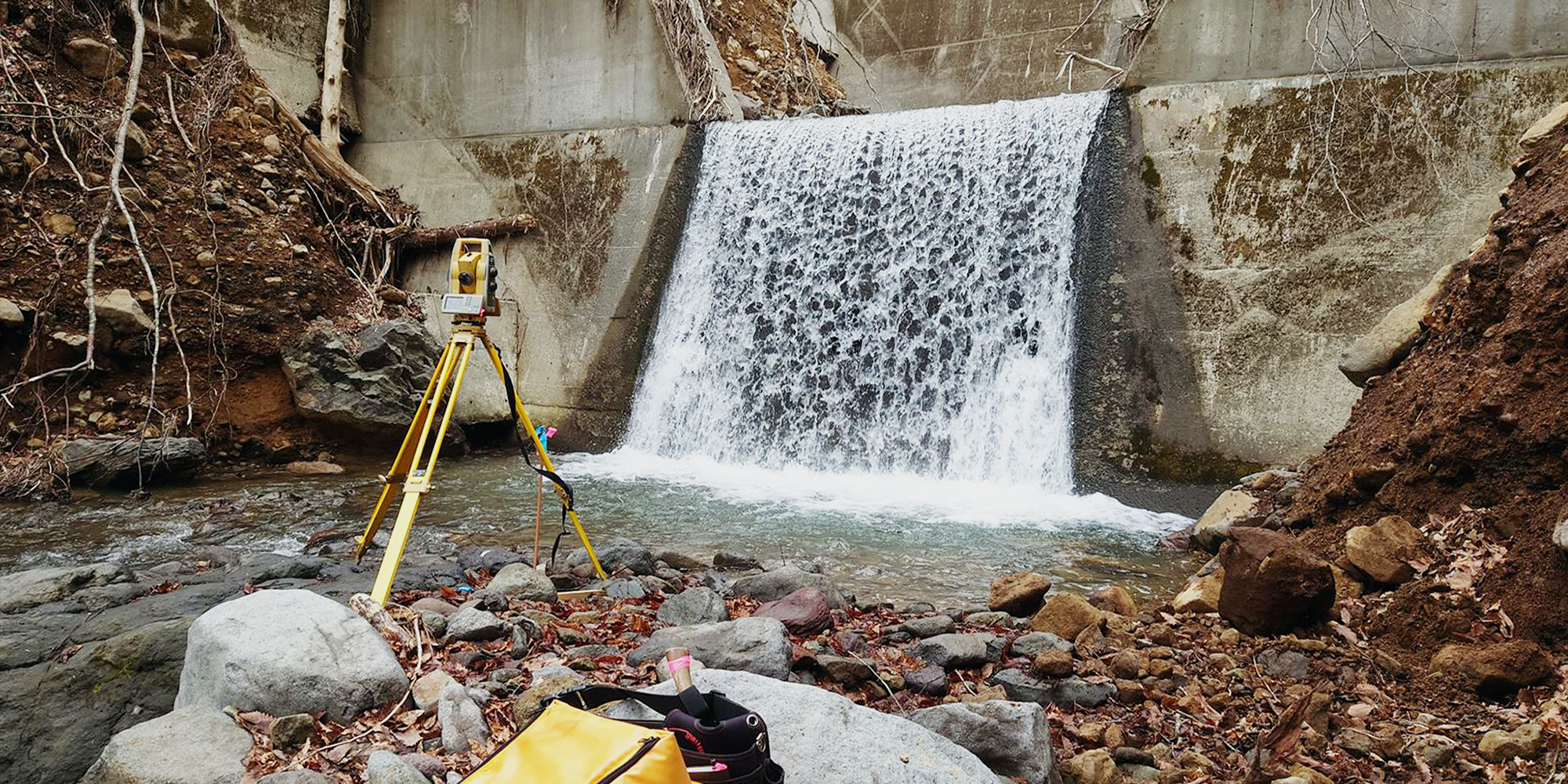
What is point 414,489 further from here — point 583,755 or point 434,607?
point 583,755

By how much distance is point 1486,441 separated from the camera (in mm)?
3551

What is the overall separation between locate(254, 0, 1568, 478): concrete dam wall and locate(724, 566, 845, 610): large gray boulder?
385cm

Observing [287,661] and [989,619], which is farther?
[989,619]

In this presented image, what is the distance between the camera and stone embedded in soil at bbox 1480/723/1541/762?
231 cm

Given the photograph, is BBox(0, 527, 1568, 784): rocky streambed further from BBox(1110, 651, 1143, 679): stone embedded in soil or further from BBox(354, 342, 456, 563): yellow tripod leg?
BBox(354, 342, 456, 563): yellow tripod leg

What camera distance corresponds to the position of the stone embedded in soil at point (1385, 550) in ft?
11.0

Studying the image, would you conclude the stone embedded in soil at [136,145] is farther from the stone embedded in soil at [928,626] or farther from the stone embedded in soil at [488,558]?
the stone embedded in soil at [928,626]

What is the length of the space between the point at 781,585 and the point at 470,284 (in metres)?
1.68

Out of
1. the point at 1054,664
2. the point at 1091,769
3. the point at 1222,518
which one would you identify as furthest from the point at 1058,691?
the point at 1222,518

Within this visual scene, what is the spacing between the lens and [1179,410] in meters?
6.81

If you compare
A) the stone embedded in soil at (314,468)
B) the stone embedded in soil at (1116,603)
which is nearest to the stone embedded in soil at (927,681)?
the stone embedded in soil at (1116,603)

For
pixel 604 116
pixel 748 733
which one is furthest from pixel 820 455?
pixel 748 733

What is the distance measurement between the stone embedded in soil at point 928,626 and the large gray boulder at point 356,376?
5.93 meters

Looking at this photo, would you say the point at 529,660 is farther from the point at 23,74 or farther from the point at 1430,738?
the point at 23,74
